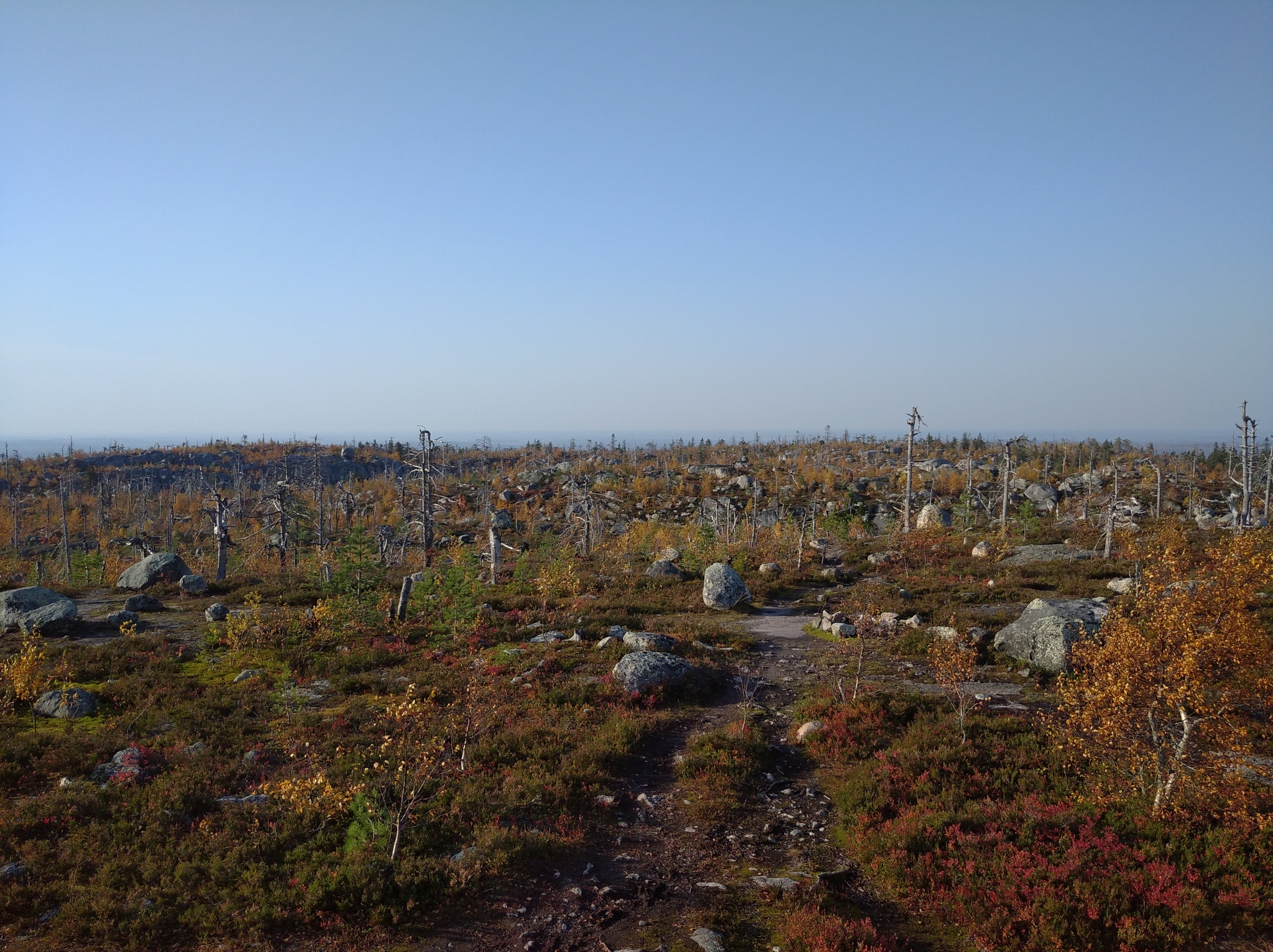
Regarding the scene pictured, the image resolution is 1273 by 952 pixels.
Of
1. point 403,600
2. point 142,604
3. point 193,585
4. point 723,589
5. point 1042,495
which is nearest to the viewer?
point 403,600

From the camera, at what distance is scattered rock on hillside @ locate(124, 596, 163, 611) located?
99.2 feet

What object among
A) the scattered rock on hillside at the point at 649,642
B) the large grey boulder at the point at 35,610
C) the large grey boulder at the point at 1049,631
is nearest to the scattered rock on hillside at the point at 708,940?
the scattered rock on hillside at the point at 649,642

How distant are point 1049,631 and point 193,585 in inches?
1649

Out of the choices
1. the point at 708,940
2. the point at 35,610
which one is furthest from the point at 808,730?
the point at 35,610

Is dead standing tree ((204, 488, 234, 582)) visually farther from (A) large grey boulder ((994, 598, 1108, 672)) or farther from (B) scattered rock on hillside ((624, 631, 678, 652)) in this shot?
(A) large grey boulder ((994, 598, 1108, 672))

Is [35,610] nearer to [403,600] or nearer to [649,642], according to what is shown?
[403,600]

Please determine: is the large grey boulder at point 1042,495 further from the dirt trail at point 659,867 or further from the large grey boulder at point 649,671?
the dirt trail at point 659,867

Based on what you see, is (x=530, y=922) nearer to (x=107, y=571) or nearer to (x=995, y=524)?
(x=107, y=571)

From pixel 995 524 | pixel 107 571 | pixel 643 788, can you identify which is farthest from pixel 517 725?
pixel 995 524

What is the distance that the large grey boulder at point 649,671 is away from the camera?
1939 cm

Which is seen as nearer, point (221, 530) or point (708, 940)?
point (708, 940)

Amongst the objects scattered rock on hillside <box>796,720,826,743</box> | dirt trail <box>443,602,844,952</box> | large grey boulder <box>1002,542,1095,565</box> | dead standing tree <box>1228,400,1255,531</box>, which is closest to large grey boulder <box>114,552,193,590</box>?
dirt trail <box>443,602,844,952</box>

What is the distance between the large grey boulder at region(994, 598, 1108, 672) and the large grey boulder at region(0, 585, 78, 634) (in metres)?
37.7

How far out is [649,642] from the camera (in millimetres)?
22875
